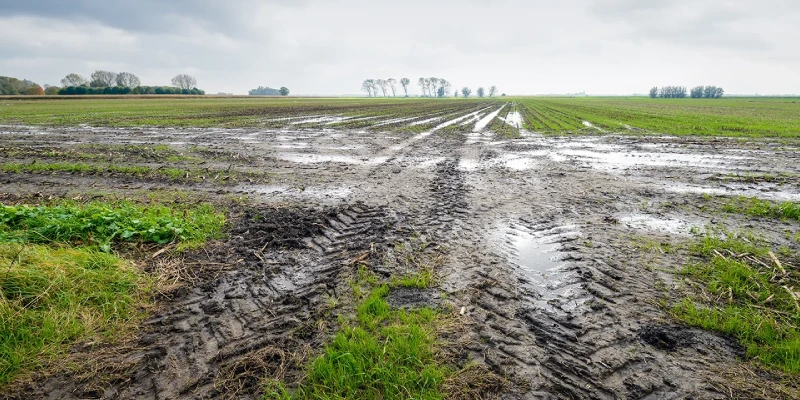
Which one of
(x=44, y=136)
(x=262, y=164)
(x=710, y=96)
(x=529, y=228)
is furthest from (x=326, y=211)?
(x=710, y=96)

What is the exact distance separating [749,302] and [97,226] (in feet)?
28.7

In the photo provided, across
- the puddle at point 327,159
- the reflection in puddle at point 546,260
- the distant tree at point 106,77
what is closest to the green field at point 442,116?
the puddle at point 327,159

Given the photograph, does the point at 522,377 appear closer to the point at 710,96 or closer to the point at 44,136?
the point at 44,136

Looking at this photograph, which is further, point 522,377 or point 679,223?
point 679,223

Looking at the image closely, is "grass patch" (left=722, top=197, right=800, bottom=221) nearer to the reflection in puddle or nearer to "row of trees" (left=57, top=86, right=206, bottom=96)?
the reflection in puddle

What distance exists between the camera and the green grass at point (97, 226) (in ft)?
17.0

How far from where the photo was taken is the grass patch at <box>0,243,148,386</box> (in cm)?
319

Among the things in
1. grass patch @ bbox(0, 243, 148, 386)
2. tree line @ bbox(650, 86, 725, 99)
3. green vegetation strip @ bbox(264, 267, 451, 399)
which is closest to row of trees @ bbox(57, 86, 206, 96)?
grass patch @ bbox(0, 243, 148, 386)

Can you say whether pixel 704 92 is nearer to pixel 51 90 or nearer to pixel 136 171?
pixel 136 171

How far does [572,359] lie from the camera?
3.28 meters

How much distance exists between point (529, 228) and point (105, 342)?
609cm

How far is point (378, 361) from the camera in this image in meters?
3.17

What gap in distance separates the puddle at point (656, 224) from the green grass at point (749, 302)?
892 millimetres

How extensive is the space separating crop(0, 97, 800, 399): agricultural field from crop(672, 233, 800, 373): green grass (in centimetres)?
2
